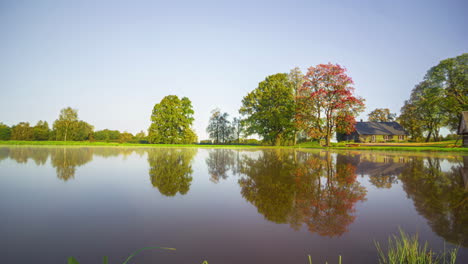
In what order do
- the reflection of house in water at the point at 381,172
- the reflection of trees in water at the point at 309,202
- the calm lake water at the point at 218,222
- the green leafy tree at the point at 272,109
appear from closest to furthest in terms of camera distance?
the calm lake water at the point at 218,222 → the reflection of trees in water at the point at 309,202 → the reflection of house in water at the point at 381,172 → the green leafy tree at the point at 272,109

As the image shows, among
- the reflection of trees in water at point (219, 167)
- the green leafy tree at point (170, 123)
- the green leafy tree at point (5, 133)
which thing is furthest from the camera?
the green leafy tree at point (5, 133)

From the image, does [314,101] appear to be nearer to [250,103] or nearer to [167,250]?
[250,103]

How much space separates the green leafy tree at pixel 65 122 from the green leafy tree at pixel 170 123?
81.3 feet

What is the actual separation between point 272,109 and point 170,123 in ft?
70.9

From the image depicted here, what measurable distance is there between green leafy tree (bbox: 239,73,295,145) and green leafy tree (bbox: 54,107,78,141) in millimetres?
44303

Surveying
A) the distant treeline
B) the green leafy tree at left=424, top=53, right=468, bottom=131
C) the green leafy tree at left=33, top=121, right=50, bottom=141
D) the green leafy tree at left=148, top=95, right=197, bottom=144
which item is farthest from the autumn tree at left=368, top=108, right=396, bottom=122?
the green leafy tree at left=33, top=121, right=50, bottom=141

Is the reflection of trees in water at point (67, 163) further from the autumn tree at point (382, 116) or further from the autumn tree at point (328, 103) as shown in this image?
the autumn tree at point (382, 116)

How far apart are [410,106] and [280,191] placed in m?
63.4

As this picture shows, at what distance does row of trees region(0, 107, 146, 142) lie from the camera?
5588cm

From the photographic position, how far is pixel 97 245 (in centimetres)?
223

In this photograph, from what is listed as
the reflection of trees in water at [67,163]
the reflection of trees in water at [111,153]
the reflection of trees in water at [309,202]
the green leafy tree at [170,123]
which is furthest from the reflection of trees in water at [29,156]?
the green leafy tree at [170,123]

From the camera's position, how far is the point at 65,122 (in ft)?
182

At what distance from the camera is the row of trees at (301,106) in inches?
1296

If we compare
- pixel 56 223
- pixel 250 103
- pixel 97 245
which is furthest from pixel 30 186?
pixel 250 103
